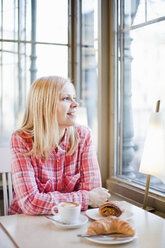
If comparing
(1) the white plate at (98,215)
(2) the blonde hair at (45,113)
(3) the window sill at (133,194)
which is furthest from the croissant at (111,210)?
(3) the window sill at (133,194)

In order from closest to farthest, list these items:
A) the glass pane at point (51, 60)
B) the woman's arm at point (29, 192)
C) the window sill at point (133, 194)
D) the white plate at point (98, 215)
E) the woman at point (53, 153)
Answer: the white plate at point (98, 215)
the woman's arm at point (29, 192)
the woman at point (53, 153)
the window sill at point (133, 194)
the glass pane at point (51, 60)

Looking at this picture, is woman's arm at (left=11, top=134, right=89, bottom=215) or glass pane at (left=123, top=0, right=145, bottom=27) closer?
woman's arm at (left=11, top=134, right=89, bottom=215)

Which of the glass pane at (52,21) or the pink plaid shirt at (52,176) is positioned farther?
the glass pane at (52,21)

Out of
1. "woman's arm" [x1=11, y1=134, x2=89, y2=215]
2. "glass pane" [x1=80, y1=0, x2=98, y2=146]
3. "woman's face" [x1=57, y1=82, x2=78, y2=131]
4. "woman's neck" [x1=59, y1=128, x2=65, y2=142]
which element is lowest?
"woman's arm" [x1=11, y1=134, x2=89, y2=215]

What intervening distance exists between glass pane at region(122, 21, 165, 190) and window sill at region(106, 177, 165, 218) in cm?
7

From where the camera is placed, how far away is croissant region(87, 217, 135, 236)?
47.1 inches

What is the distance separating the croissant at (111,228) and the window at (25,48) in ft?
5.73

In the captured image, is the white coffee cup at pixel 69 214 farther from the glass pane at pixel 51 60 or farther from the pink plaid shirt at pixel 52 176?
the glass pane at pixel 51 60

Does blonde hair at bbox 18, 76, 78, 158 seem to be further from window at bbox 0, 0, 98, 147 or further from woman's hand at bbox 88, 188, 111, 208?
window at bbox 0, 0, 98, 147

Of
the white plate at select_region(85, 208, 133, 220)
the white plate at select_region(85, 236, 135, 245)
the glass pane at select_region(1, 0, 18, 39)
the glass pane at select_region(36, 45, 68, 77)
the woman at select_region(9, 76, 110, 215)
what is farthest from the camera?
the glass pane at select_region(36, 45, 68, 77)

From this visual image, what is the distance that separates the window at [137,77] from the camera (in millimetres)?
2039

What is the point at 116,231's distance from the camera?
1.21 meters

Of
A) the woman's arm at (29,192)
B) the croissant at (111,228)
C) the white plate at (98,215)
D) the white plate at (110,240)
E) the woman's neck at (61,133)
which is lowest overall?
the white plate at (110,240)

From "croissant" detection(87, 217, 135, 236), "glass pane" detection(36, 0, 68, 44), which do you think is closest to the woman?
"croissant" detection(87, 217, 135, 236)
